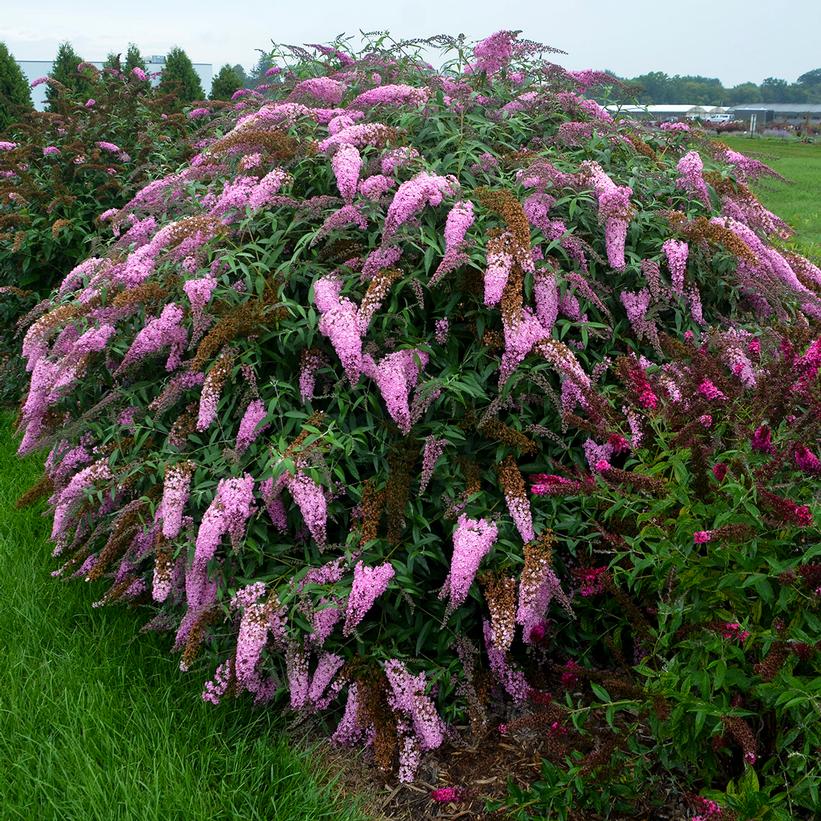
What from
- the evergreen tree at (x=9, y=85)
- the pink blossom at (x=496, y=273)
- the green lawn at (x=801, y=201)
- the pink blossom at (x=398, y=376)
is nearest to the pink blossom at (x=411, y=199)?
the pink blossom at (x=496, y=273)

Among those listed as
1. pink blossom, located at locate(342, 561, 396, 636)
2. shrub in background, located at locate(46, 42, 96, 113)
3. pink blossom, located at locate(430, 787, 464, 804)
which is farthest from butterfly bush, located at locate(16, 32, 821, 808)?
shrub in background, located at locate(46, 42, 96, 113)

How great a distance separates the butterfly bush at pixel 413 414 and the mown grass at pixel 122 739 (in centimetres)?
18

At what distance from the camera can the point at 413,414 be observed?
3045mm

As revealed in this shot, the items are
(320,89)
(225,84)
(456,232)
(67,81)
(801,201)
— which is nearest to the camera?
(456,232)

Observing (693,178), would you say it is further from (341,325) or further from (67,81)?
(67,81)

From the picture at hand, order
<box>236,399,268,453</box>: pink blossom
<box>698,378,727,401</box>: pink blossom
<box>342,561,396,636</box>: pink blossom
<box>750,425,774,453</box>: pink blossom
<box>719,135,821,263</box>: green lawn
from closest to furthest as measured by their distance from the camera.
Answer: <box>750,425,774,453</box>: pink blossom < <box>698,378,727,401</box>: pink blossom < <box>342,561,396,636</box>: pink blossom < <box>236,399,268,453</box>: pink blossom < <box>719,135,821,263</box>: green lawn

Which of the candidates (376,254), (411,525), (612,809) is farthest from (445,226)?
(612,809)

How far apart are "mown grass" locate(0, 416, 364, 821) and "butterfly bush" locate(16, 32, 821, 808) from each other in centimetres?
18

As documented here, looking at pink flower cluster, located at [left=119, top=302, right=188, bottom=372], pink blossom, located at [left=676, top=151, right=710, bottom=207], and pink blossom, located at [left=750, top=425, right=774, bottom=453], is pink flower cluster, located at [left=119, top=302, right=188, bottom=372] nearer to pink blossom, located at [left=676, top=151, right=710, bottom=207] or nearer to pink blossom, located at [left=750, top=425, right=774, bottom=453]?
pink blossom, located at [left=750, top=425, right=774, bottom=453]

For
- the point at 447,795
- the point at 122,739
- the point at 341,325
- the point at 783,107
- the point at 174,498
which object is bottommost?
the point at 783,107

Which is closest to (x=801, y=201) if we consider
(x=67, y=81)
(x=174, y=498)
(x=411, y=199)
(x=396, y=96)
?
(x=67, y=81)

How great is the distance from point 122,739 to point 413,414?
1.55m

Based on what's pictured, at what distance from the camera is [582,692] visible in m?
3.31

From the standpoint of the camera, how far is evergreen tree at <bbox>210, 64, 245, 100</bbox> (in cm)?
1358
